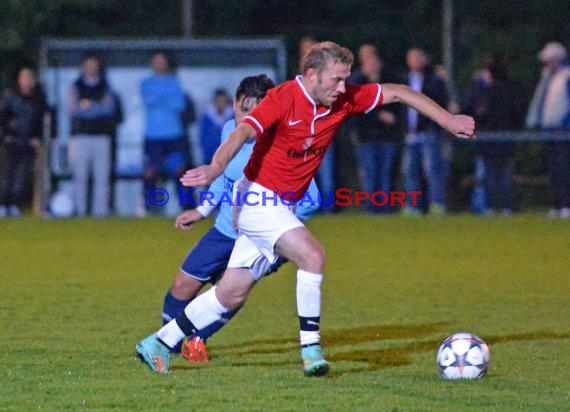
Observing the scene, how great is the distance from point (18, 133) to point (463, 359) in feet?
41.9

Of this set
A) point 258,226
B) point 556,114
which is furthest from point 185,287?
point 556,114

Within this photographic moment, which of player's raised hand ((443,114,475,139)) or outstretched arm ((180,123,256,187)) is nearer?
outstretched arm ((180,123,256,187))

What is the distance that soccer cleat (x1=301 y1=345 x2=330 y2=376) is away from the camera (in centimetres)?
732

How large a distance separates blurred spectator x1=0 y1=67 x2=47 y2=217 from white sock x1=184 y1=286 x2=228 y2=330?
38.1 ft

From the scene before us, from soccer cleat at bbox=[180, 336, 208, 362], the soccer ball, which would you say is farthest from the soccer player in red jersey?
the soccer ball

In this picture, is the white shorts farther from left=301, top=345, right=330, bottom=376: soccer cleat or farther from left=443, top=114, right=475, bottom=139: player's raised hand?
left=443, top=114, right=475, bottom=139: player's raised hand

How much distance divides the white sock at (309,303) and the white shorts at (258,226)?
0.24 meters

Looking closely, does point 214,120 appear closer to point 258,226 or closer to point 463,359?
point 258,226

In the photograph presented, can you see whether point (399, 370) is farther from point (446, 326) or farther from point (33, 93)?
point (33, 93)

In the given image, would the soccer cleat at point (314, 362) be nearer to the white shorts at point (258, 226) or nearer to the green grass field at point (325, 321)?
the green grass field at point (325, 321)

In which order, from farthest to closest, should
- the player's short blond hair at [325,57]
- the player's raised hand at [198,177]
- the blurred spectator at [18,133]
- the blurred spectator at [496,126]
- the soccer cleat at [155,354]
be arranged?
the blurred spectator at [18,133] < the blurred spectator at [496,126] < the soccer cleat at [155,354] < the player's short blond hair at [325,57] < the player's raised hand at [198,177]

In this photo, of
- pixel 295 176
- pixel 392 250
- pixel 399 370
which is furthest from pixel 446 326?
pixel 392 250

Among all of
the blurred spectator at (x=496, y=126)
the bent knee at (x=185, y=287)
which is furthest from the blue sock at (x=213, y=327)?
the blurred spectator at (x=496, y=126)

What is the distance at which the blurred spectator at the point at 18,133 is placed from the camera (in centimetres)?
1895
